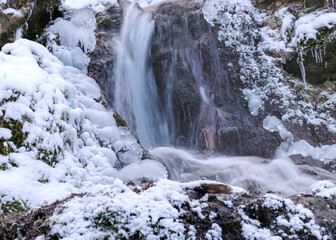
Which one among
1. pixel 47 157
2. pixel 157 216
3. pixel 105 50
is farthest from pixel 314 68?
pixel 157 216

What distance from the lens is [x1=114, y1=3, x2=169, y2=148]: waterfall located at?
242 inches

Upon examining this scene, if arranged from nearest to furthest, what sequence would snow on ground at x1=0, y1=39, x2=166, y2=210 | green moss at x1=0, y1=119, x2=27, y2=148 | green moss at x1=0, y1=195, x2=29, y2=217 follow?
1. green moss at x1=0, y1=195, x2=29, y2=217
2. snow on ground at x1=0, y1=39, x2=166, y2=210
3. green moss at x1=0, y1=119, x2=27, y2=148

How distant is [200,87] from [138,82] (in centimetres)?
133

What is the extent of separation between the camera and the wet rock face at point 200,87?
6137 mm

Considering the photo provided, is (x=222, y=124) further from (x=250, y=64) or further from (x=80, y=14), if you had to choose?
(x=80, y=14)

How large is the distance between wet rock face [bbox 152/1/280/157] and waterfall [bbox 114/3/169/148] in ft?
0.60

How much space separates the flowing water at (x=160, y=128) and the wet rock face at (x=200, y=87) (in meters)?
0.11

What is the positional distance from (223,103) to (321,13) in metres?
2.81

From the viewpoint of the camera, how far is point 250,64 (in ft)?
22.1

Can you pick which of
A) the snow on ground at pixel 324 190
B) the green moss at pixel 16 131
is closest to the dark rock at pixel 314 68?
the snow on ground at pixel 324 190

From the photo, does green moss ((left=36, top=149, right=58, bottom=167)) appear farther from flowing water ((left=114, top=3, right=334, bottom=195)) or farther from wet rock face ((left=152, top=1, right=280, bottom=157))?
wet rock face ((left=152, top=1, right=280, bottom=157))

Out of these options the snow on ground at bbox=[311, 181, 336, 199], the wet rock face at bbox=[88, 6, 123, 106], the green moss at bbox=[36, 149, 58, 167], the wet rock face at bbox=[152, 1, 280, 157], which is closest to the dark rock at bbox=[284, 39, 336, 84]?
the wet rock face at bbox=[152, 1, 280, 157]

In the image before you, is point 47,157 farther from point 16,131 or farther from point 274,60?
point 274,60

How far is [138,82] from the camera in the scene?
6.54m
